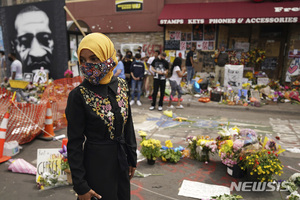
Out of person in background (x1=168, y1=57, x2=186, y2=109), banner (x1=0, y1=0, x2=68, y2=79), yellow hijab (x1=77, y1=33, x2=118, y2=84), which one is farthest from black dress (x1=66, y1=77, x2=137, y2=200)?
banner (x1=0, y1=0, x2=68, y2=79)

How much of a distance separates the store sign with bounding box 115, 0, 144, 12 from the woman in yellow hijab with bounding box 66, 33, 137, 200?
14.0 metres

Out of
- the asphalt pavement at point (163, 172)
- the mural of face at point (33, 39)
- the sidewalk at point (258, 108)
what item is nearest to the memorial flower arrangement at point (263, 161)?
the asphalt pavement at point (163, 172)

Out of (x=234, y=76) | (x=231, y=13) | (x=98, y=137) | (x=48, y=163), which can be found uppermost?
(x=231, y=13)

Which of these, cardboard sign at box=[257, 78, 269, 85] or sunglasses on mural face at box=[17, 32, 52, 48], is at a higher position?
sunglasses on mural face at box=[17, 32, 52, 48]

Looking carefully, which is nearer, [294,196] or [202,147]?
[294,196]

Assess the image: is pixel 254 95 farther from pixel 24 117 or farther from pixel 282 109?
pixel 24 117

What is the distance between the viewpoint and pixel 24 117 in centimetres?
617

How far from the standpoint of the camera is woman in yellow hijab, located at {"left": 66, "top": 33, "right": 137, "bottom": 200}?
189cm

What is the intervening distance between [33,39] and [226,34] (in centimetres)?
1104

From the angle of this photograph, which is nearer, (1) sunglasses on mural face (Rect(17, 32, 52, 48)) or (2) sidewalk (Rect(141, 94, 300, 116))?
(2) sidewalk (Rect(141, 94, 300, 116))

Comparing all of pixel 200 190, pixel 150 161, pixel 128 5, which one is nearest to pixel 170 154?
pixel 150 161

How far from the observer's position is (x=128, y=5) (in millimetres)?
15266

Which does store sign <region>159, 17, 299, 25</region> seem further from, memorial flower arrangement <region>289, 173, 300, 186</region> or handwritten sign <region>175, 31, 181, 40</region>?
memorial flower arrangement <region>289, 173, 300, 186</region>

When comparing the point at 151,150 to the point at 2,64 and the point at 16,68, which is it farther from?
the point at 2,64
